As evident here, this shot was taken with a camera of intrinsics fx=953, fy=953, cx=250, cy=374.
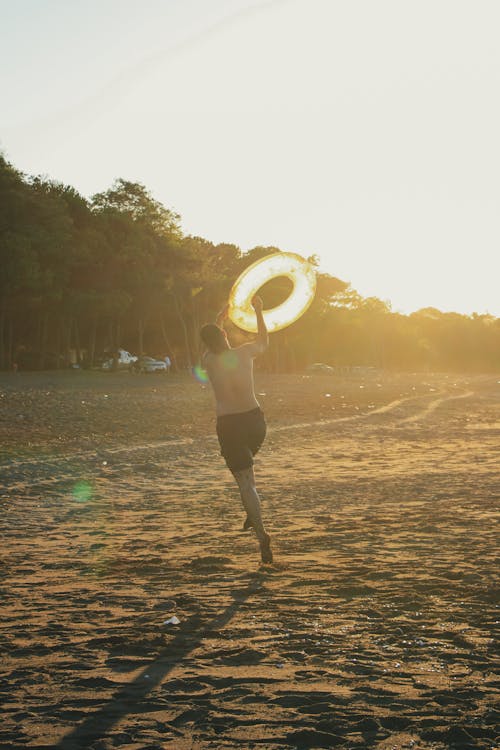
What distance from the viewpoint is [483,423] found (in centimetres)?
2534

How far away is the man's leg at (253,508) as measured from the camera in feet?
24.5

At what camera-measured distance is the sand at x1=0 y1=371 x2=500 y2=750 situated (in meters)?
4.12

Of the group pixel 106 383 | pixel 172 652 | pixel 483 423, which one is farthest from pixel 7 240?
pixel 172 652

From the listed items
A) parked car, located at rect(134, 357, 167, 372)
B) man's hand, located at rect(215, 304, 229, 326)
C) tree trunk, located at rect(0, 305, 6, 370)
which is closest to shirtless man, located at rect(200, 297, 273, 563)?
man's hand, located at rect(215, 304, 229, 326)

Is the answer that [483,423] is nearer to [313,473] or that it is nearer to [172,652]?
[313,473]

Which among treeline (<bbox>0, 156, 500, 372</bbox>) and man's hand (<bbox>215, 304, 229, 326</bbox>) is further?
treeline (<bbox>0, 156, 500, 372</bbox>)

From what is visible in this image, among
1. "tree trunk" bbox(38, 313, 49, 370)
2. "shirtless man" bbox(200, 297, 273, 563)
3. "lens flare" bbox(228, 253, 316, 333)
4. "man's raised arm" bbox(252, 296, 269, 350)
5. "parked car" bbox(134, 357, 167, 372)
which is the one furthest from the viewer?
"parked car" bbox(134, 357, 167, 372)

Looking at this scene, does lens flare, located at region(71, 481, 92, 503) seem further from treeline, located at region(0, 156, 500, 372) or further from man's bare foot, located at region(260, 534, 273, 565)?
treeline, located at region(0, 156, 500, 372)

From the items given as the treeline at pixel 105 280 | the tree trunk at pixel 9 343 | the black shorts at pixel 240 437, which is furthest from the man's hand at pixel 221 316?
the tree trunk at pixel 9 343

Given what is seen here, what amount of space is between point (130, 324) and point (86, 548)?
62.0 meters

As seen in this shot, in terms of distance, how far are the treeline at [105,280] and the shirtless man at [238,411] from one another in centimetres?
3966

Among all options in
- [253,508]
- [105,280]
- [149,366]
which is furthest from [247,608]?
[149,366]

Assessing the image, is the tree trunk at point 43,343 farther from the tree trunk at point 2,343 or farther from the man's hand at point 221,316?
the man's hand at point 221,316

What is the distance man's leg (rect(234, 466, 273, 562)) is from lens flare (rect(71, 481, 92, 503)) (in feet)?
13.7
